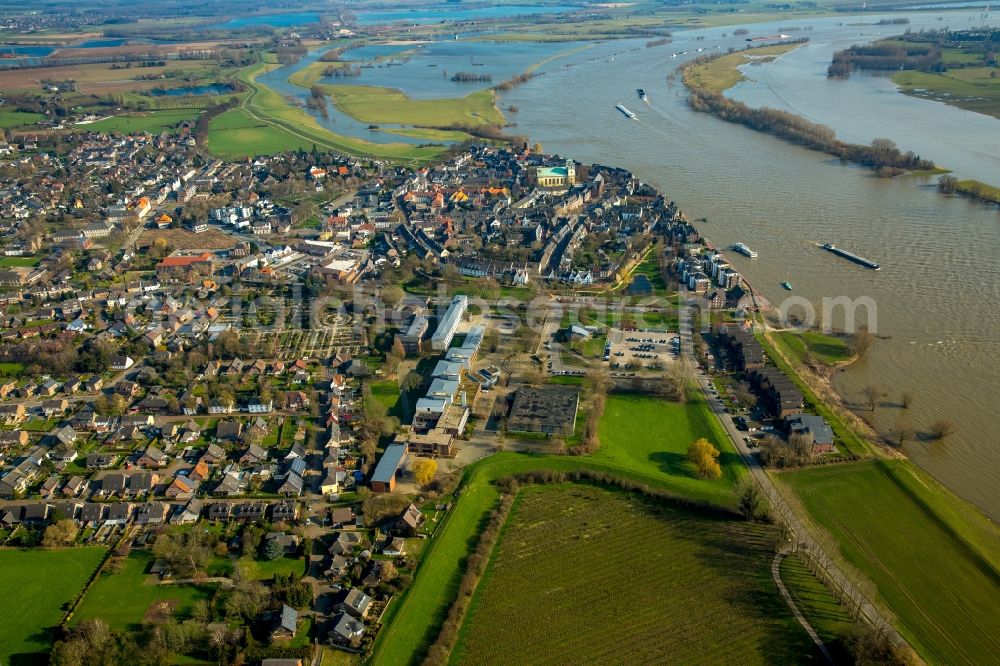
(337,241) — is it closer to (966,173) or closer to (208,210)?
(208,210)

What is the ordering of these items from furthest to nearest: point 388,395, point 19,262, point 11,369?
point 19,262
point 11,369
point 388,395

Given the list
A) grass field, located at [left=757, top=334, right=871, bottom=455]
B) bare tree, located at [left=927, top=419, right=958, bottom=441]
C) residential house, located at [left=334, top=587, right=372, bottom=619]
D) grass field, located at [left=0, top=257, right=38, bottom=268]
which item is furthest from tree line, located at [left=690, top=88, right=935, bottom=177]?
grass field, located at [left=0, top=257, right=38, bottom=268]

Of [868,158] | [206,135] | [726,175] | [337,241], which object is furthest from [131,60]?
[868,158]

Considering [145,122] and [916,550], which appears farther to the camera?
[145,122]

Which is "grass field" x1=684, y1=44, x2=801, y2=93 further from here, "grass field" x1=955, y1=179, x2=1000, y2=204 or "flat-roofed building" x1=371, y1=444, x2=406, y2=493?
"flat-roofed building" x1=371, y1=444, x2=406, y2=493

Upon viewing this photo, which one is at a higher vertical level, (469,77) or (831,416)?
(469,77)

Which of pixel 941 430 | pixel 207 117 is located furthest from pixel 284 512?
pixel 207 117

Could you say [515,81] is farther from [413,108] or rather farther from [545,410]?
[545,410]
